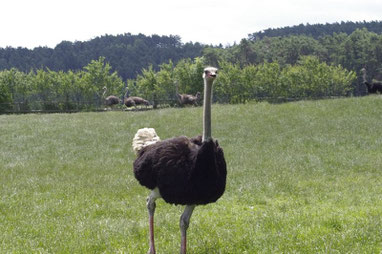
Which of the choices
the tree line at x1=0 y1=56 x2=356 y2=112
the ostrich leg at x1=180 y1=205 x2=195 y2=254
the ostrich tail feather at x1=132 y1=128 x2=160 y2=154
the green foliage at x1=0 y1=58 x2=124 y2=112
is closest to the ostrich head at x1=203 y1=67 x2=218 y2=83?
the ostrich leg at x1=180 y1=205 x2=195 y2=254

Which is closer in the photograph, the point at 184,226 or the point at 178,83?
the point at 184,226

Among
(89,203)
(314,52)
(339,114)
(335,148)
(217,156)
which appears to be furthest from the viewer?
(314,52)

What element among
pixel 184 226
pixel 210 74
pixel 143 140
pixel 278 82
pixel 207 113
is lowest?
pixel 278 82

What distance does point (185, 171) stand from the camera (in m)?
5.85

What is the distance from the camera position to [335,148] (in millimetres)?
17188

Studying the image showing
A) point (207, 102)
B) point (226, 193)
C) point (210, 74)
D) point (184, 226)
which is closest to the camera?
point (210, 74)

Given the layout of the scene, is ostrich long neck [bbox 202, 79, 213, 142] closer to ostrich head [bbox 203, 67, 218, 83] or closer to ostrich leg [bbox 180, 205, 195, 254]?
ostrich head [bbox 203, 67, 218, 83]

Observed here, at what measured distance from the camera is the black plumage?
5719 mm

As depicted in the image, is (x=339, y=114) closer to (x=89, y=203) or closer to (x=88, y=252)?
(x=89, y=203)

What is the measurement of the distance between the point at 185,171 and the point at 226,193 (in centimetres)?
515

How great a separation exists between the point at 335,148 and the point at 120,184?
8.90 meters

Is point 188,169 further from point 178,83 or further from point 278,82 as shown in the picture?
point 278,82

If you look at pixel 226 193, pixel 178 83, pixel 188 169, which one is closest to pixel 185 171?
pixel 188 169

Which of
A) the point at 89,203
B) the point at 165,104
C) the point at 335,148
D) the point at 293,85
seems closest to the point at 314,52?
the point at 293,85
